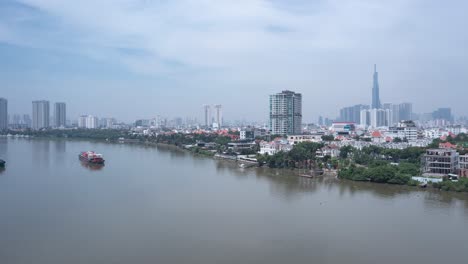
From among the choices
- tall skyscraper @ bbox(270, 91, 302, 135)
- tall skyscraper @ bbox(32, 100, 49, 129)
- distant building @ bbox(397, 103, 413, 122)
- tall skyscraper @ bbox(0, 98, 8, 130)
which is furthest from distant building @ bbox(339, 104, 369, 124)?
tall skyscraper @ bbox(0, 98, 8, 130)

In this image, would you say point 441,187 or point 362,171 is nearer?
point 441,187

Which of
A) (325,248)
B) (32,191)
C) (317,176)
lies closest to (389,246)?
(325,248)

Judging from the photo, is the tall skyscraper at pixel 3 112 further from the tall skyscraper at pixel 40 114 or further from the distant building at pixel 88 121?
the distant building at pixel 88 121

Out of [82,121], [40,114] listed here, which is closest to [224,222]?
[40,114]

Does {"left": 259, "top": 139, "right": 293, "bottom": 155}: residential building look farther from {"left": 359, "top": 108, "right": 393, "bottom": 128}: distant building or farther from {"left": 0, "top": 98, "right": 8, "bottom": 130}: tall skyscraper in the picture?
{"left": 0, "top": 98, "right": 8, "bottom": 130}: tall skyscraper

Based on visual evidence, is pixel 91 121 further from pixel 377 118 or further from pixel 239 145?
pixel 239 145

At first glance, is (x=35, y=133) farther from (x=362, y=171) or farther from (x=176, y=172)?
(x=362, y=171)
